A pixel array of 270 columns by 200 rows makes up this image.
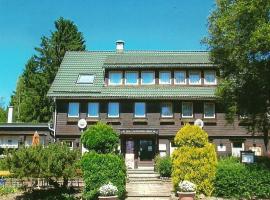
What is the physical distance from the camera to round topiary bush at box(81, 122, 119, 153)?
23.4 meters

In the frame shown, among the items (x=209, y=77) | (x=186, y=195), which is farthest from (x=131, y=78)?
(x=186, y=195)

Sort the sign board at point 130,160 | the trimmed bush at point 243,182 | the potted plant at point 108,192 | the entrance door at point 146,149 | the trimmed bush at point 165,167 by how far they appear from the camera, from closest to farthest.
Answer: the potted plant at point 108,192, the trimmed bush at point 243,182, the trimmed bush at point 165,167, the sign board at point 130,160, the entrance door at point 146,149

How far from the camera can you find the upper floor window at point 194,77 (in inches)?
1534

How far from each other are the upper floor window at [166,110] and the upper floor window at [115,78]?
4.03 meters

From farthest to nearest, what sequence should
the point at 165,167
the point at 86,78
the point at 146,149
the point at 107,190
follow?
the point at 86,78, the point at 146,149, the point at 165,167, the point at 107,190

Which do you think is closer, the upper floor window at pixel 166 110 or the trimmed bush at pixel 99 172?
the trimmed bush at pixel 99 172

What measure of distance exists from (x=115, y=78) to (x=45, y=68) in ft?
71.5

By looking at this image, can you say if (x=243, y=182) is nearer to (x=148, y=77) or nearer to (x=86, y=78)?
(x=148, y=77)

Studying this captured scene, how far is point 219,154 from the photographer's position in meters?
37.8

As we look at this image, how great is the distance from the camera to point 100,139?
23.3 metres

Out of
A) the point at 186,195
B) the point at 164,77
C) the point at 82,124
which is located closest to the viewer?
the point at 186,195

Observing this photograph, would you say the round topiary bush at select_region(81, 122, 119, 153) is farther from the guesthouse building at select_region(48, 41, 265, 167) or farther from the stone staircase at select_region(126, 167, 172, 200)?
the guesthouse building at select_region(48, 41, 265, 167)

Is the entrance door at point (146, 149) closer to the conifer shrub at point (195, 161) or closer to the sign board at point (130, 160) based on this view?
the sign board at point (130, 160)

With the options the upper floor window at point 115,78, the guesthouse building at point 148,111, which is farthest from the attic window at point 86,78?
the upper floor window at point 115,78
